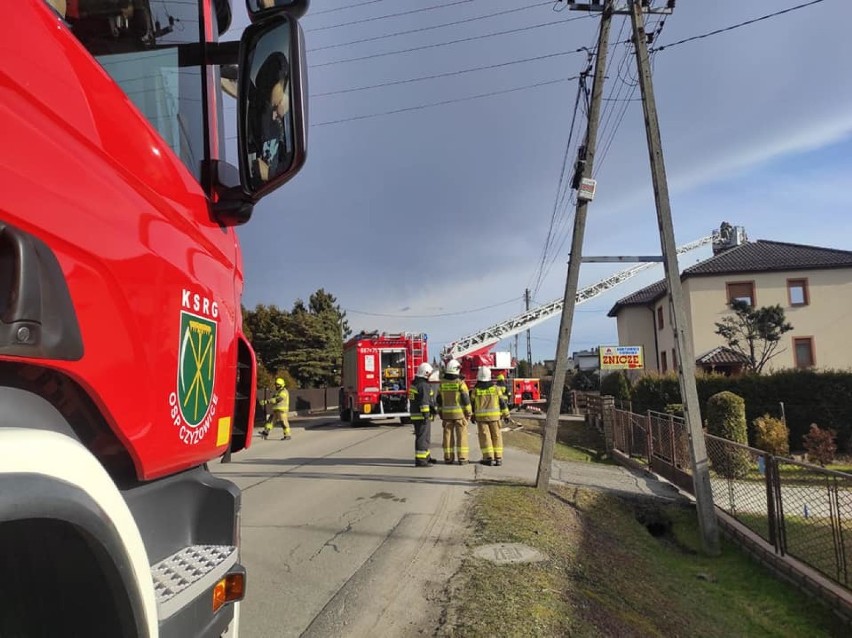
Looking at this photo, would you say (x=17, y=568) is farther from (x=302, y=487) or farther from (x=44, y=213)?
(x=302, y=487)

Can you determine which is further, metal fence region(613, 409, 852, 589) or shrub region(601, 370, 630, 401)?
shrub region(601, 370, 630, 401)

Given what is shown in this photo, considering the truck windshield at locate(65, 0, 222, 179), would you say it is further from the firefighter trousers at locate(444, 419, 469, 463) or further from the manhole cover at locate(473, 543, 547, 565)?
the firefighter trousers at locate(444, 419, 469, 463)

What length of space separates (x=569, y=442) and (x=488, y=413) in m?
8.34

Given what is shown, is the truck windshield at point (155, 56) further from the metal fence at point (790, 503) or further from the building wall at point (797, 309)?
the building wall at point (797, 309)

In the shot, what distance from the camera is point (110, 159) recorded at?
5.60 feet

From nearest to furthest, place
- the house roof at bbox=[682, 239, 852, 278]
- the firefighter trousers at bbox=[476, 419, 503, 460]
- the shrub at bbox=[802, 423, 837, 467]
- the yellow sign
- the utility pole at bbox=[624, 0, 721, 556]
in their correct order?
the utility pole at bbox=[624, 0, 721, 556] < the firefighter trousers at bbox=[476, 419, 503, 460] < the shrub at bbox=[802, 423, 837, 467] < the yellow sign < the house roof at bbox=[682, 239, 852, 278]

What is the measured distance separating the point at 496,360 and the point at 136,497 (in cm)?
2570

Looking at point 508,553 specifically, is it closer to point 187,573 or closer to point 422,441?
point 187,573

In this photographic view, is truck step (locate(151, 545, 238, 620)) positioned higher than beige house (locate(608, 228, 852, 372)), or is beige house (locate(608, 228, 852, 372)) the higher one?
beige house (locate(608, 228, 852, 372))

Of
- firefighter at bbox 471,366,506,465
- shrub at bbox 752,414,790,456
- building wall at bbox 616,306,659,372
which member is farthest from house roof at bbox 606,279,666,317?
firefighter at bbox 471,366,506,465

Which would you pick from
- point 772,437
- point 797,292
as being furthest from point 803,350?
point 772,437

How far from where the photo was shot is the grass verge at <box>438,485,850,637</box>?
4.26 metres

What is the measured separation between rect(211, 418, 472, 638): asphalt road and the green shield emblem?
2542mm

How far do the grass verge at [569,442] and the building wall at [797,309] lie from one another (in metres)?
12.3
